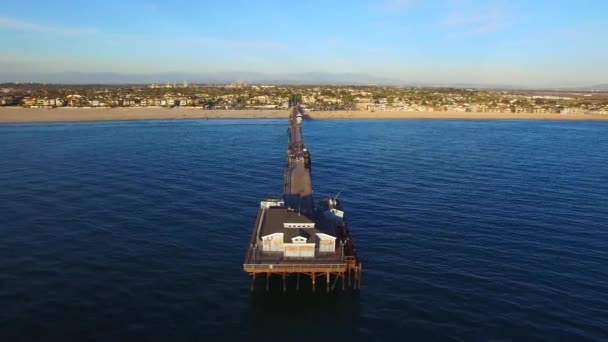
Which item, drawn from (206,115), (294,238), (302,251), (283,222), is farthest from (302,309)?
(206,115)

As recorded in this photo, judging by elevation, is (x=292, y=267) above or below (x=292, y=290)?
above

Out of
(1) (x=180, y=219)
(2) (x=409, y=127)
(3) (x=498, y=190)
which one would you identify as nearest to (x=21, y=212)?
(1) (x=180, y=219)

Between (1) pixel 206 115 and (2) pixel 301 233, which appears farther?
(1) pixel 206 115

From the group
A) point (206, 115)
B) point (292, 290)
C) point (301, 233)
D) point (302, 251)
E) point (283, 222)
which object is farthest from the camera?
point (206, 115)

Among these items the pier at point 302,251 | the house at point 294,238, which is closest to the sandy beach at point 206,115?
the pier at point 302,251

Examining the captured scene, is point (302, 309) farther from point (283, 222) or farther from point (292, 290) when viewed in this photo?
point (283, 222)
